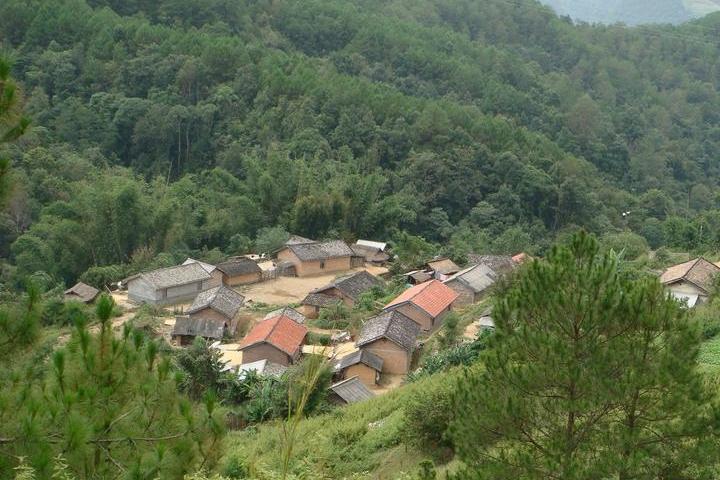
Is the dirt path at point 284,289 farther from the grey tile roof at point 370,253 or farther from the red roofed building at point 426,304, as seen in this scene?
the red roofed building at point 426,304

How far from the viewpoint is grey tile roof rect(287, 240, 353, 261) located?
32.8 meters

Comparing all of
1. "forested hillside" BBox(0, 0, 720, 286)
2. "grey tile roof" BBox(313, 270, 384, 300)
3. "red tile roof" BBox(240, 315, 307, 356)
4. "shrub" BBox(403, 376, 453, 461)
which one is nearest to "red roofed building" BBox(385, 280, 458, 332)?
"grey tile roof" BBox(313, 270, 384, 300)

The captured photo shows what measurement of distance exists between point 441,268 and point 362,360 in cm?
1225

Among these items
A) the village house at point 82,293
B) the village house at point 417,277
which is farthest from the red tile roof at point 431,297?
the village house at point 82,293

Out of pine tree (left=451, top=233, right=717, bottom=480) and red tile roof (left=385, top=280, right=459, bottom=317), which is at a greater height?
pine tree (left=451, top=233, right=717, bottom=480)

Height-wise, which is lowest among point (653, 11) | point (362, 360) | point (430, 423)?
point (362, 360)

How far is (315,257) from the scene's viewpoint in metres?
32.9

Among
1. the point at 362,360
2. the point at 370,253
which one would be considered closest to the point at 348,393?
the point at 362,360

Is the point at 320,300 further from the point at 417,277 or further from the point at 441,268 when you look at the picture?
the point at 441,268

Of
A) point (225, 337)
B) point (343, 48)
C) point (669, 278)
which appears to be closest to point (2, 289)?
point (225, 337)

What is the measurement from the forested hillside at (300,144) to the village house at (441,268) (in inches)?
58.9

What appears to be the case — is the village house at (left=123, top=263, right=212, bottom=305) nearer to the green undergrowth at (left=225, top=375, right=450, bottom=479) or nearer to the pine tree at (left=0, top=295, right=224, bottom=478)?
the green undergrowth at (left=225, top=375, right=450, bottom=479)

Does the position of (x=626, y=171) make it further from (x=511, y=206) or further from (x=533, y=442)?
(x=533, y=442)

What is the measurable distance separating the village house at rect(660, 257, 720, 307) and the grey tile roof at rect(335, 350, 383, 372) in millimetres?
7342
